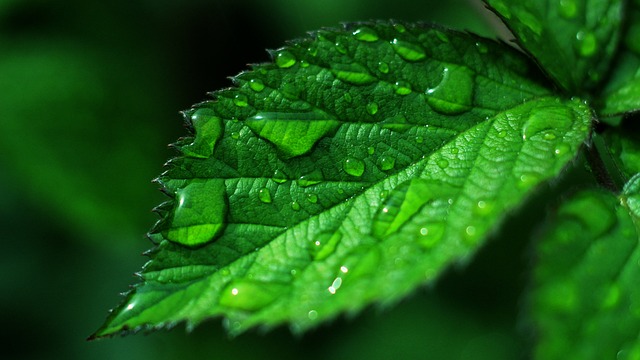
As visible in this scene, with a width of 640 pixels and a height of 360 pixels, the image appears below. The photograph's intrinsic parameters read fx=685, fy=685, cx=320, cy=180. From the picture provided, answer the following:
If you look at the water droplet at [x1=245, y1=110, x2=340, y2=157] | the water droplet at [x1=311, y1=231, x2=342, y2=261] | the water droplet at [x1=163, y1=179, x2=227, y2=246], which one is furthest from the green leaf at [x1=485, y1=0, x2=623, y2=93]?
the water droplet at [x1=163, y1=179, x2=227, y2=246]

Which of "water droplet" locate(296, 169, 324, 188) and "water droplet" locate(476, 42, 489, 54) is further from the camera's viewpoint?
"water droplet" locate(476, 42, 489, 54)

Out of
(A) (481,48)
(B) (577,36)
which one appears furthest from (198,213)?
(B) (577,36)

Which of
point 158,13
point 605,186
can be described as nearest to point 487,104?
point 605,186

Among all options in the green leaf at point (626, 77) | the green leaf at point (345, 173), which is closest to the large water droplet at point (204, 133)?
the green leaf at point (345, 173)

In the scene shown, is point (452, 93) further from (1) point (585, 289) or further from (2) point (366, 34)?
(1) point (585, 289)

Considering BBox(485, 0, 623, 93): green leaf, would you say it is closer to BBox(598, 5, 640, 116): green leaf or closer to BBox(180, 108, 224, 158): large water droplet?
BBox(598, 5, 640, 116): green leaf

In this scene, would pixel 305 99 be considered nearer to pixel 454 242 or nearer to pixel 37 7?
pixel 454 242
